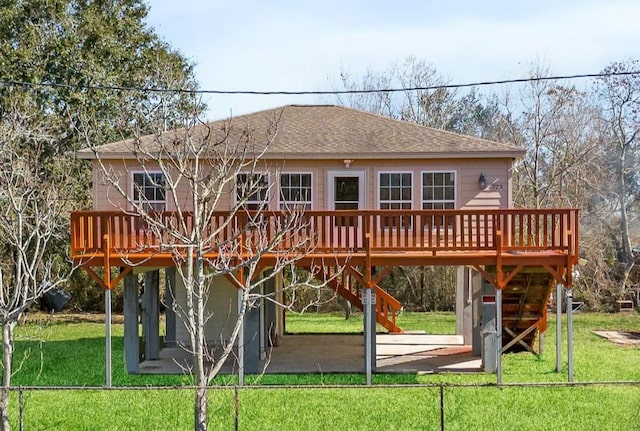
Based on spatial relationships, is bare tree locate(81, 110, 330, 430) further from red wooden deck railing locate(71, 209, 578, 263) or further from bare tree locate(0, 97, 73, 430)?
bare tree locate(0, 97, 73, 430)

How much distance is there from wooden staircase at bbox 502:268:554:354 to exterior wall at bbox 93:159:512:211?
1584mm

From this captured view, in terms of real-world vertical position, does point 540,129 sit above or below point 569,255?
above

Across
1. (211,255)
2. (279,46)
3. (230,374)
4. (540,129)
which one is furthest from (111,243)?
(540,129)

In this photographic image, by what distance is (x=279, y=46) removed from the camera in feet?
76.1

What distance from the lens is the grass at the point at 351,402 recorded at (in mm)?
11094

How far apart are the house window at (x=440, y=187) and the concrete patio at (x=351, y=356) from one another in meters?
3.31

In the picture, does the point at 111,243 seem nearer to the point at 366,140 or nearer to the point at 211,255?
the point at 211,255

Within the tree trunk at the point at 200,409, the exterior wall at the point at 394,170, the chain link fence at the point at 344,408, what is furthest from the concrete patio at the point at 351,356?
the tree trunk at the point at 200,409

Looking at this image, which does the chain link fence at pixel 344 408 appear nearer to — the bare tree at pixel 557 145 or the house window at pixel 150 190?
the house window at pixel 150 190

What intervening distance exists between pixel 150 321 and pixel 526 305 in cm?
816

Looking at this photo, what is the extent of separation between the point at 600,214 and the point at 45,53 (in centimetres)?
2343

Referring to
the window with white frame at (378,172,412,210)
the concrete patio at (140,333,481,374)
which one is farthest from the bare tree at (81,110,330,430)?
the window with white frame at (378,172,412,210)

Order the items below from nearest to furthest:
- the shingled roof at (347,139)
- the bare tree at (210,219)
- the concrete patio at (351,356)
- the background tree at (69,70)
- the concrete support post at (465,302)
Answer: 1. the bare tree at (210,219)
2. the concrete patio at (351,356)
3. the shingled roof at (347,139)
4. the concrete support post at (465,302)
5. the background tree at (69,70)

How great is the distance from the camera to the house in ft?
47.8
